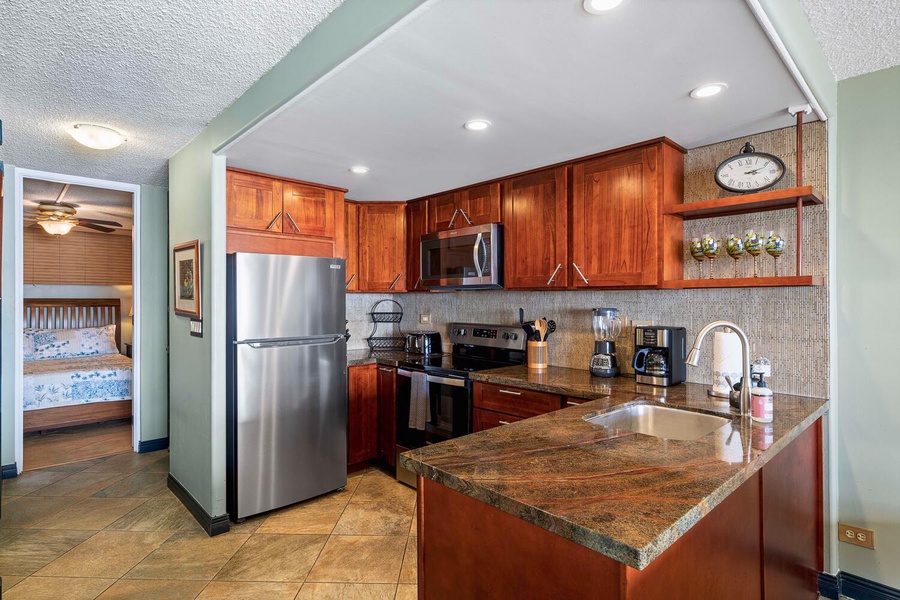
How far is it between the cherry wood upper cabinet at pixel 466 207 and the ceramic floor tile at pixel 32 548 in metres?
3.01

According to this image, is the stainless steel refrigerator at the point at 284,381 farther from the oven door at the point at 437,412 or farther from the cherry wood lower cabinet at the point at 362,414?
the oven door at the point at 437,412

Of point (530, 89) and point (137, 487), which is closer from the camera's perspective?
point (530, 89)

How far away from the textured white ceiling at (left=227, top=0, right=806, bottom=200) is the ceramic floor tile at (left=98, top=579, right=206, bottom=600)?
2.20 m

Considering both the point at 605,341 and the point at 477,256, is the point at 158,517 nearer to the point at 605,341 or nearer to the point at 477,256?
the point at 477,256

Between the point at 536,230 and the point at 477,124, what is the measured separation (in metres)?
0.98

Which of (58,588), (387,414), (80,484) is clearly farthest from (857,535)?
(80,484)

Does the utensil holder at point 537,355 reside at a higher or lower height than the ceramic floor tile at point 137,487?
higher

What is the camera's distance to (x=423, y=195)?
150 inches

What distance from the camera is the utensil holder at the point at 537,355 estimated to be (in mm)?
3061

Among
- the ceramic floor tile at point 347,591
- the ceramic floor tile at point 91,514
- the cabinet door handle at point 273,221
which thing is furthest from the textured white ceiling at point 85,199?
the ceramic floor tile at point 347,591

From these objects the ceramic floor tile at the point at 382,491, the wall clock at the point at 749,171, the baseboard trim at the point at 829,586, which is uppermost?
the wall clock at the point at 749,171

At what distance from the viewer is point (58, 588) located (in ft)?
7.19

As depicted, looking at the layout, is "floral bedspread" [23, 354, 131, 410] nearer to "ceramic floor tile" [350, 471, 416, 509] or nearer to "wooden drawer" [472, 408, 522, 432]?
"ceramic floor tile" [350, 471, 416, 509]

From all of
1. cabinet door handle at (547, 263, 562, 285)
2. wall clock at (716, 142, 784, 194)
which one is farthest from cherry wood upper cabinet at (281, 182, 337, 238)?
wall clock at (716, 142, 784, 194)
